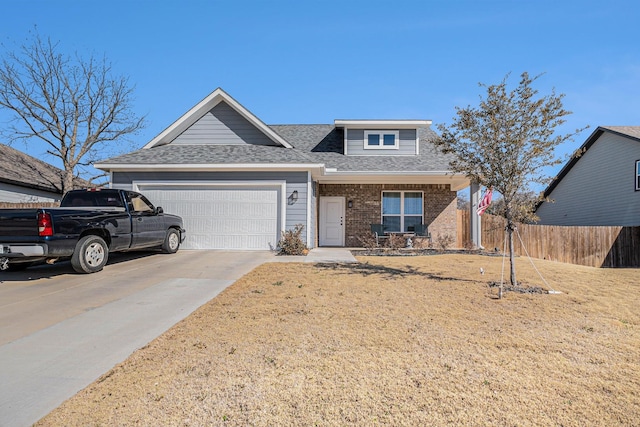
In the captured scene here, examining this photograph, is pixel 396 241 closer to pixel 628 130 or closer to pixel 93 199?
pixel 93 199

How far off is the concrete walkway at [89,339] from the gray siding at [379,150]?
944 centimetres

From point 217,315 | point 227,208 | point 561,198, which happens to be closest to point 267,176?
point 227,208

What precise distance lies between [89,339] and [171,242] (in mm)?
7250

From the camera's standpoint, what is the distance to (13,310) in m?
5.65

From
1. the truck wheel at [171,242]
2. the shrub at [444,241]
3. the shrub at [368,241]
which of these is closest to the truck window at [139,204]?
the truck wheel at [171,242]

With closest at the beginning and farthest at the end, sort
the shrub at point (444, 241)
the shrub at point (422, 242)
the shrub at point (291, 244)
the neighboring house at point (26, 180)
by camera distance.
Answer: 1. the shrub at point (291, 244)
2. the shrub at point (444, 241)
3. the shrub at point (422, 242)
4. the neighboring house at point (26, 180)

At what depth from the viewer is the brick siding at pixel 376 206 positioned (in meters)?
16.0

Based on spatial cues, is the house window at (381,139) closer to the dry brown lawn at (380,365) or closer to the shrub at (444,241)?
the shrub at (444,241)

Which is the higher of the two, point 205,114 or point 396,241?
point 205,114

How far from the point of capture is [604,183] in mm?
18734

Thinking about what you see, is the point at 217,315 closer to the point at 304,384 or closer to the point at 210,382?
the point at 210,382

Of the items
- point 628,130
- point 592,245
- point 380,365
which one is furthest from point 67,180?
point 628,130

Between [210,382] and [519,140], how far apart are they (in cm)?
669

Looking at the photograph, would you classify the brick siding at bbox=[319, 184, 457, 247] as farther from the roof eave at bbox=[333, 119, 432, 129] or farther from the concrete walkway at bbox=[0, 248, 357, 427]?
the concrete walkway at bbox=[0, 248, 357, 427]
